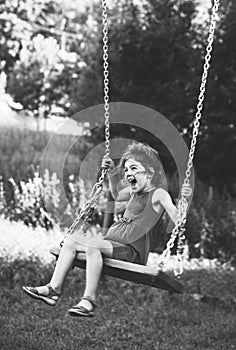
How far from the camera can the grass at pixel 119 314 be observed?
533cm

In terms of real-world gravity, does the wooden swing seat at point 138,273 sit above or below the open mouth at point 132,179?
below

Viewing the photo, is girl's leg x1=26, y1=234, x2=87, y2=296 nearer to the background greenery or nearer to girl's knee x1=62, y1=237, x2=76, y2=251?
girl's knee x1=62, y1=237, x2=76, y2=251

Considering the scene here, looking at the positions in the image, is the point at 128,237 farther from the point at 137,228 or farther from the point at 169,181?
the point at 169,181

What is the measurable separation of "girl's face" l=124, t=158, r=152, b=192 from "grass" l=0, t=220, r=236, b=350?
155 centimetres

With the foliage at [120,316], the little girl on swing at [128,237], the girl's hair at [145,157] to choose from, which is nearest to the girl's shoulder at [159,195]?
the little girl on swing at [128,237]

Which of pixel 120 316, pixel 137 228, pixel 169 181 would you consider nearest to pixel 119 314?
pixel 120 316

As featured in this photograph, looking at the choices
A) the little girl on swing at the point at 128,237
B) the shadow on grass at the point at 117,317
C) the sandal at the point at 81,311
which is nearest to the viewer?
the sandal at the point at 81,311

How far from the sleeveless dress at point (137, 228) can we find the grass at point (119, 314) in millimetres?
1399

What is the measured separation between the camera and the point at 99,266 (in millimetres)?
3764

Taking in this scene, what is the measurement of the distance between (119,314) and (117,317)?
0.08 metres

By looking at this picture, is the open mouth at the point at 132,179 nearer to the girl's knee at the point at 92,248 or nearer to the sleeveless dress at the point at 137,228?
the sleeveless dress at the point at 137,228

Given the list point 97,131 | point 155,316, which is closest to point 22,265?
point 155,316

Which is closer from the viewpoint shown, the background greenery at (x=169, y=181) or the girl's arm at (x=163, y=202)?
the girl's arm at (x=163, y=202)

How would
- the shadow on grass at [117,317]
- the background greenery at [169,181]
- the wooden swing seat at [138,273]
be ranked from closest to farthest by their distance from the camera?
the wooden swing seat at [138,273], the shadow on grass at [117,317], the background greenery at [169,181]
